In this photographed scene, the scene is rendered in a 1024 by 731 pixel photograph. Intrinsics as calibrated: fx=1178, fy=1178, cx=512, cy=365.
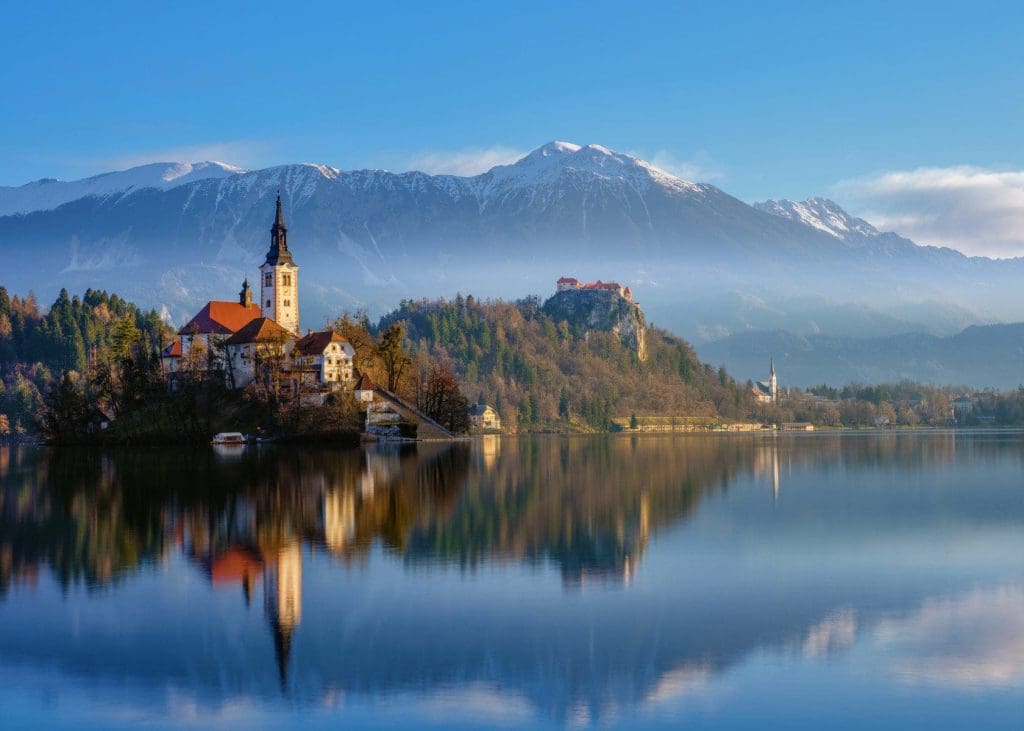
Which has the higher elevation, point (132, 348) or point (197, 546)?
point (132, 348)

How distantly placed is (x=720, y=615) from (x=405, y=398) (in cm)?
10584

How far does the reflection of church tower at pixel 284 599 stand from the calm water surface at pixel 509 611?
10 cm

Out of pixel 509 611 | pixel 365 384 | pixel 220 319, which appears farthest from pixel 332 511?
pixel 220 319

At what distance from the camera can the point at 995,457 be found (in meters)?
93.8

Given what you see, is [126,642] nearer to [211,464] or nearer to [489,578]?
[489,578]

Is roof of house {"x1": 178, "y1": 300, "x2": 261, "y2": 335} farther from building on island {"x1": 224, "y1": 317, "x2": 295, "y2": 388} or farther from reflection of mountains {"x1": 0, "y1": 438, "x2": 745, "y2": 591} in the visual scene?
reflection of mountains {"x1": 0, "y1": 438, "x2": 745, "y2": 591}

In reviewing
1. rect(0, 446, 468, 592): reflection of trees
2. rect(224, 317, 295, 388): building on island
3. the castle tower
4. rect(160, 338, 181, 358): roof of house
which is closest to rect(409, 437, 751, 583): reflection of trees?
rect(0, 446, 468, 592): reflection of trees

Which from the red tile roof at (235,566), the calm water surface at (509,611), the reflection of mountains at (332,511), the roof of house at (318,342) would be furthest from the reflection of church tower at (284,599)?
the roof of house at (318,342)

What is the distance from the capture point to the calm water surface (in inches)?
769

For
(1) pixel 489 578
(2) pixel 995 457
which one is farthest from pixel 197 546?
(2) pixel 995 457

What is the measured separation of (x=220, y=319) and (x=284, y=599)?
113705 millimetres

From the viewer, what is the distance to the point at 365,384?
12306 cm

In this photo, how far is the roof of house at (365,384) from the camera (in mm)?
122938

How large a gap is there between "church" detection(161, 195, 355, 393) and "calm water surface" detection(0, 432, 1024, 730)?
71.3 m
